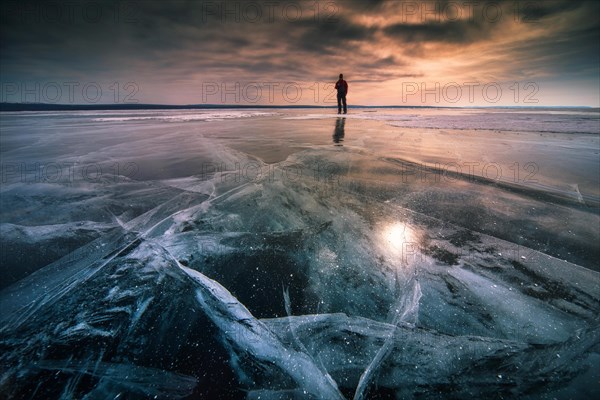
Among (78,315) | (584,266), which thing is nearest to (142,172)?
(78,315)

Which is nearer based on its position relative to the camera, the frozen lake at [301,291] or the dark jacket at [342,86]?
the frozen lake at [301,291]

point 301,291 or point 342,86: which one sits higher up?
point 342,86

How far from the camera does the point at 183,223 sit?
2.06 m

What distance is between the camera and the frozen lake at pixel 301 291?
97cm

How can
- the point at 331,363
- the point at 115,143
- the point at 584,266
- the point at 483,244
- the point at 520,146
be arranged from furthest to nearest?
the point at 115,143 → the point at 520,146 → the point at 483,244 → the point at 584,266 → the point at 331,363

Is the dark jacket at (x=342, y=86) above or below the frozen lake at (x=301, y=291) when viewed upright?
above

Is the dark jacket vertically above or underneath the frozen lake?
above

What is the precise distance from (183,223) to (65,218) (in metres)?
1.04

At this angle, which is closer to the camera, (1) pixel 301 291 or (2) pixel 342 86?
(1) pixel 301 291

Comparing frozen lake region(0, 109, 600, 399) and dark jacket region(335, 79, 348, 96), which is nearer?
frozen lake region(0, 109, 600, 399)

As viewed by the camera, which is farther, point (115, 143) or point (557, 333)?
point (115, 143)

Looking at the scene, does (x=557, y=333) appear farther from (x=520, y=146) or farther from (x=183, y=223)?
(x=520, y=146)

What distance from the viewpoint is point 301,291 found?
1378 millimetres

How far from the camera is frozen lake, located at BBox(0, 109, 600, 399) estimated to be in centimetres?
97
